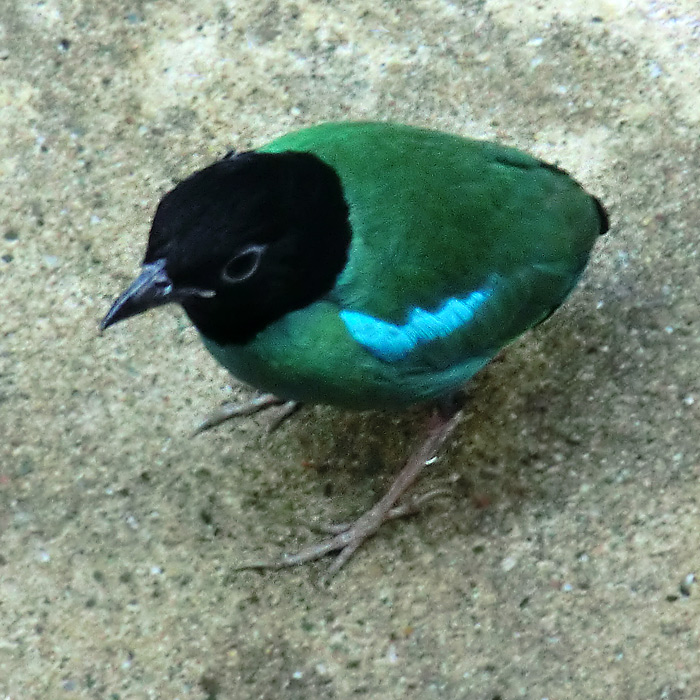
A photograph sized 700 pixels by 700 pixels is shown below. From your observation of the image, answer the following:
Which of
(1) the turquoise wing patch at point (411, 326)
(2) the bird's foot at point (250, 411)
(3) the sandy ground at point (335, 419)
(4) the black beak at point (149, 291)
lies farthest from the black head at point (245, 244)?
(3) the sandy ground at point (335, 419)

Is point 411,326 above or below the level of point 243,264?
below

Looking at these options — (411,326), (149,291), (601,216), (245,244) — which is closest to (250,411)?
(411,326)

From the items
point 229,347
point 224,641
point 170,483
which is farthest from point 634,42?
point 224,641

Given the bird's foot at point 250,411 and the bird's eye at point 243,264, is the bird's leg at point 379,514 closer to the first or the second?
the bird's foot at point 250,411

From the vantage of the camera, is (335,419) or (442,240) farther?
(335,419)

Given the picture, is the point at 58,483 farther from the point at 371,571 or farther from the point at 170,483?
the point at 371,571

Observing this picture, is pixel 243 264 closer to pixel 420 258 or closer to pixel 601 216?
pixel 420 258

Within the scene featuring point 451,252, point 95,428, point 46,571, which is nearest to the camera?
point 451,252
